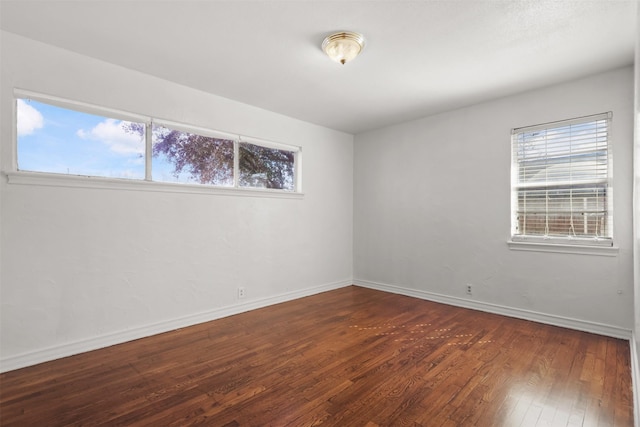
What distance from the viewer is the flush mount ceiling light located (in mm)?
2463

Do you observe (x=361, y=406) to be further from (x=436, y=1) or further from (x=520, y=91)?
(x=520, y=91)

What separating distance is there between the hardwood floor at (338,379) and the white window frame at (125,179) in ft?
5.00

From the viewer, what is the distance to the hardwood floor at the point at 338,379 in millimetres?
1892

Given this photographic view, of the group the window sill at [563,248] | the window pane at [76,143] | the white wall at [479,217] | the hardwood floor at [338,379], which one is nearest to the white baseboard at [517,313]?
the white wall at [479,217]

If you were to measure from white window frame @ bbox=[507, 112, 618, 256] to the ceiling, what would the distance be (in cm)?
47

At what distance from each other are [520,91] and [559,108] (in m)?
0.45

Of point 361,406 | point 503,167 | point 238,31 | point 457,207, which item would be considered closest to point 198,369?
point 361,406

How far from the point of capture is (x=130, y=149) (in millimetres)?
3168

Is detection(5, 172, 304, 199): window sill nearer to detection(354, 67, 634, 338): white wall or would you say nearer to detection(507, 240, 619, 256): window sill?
detection(354, 67, 634, 338): white wall

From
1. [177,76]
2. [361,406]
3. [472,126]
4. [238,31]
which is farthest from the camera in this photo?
[472,126]

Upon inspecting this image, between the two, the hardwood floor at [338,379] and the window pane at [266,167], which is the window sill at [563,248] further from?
the window pane at [266,167]

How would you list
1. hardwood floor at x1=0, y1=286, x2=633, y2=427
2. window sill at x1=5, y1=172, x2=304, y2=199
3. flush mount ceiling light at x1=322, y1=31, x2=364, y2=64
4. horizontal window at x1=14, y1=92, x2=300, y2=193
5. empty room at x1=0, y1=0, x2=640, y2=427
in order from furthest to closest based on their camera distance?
horizontal window at x1=14, y1=92, x2=300, y2=193 < window sill at x1=5, y1=172, x2=304, y2=199 < flush mount ceiling light at x1=322, y1=31, x2=364, y2=64 < empty room at x1=0, y1=0, x2=640, y2=427 < hardwood floor at x1=0, y1=286, x2=633, y2=427

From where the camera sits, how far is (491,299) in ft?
12.9

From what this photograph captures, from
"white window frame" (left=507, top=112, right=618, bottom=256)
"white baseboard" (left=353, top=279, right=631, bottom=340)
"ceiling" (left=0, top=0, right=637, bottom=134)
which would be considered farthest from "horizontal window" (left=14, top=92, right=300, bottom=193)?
"white window frame" (left=507, top=112, right=618, bottom=256)
